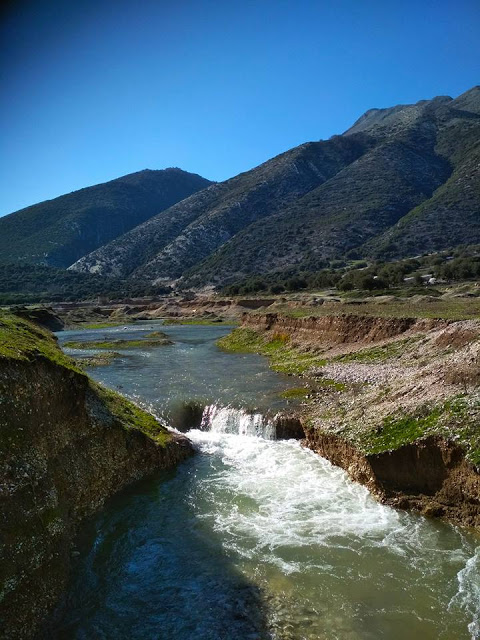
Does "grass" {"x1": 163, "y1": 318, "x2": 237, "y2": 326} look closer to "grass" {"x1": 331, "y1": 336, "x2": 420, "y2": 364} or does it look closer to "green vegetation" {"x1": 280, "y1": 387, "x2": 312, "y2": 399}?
"grass" {"x1": 331, "y1": 336, "x2": 420, "y2": 364}

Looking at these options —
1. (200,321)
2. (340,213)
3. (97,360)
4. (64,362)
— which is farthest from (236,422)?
(340,213)

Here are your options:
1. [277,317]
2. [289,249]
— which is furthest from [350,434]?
[289,249]

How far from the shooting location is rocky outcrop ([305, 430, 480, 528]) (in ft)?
43.7

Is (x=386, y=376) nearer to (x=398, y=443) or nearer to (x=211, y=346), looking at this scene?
(x=398, y=443)

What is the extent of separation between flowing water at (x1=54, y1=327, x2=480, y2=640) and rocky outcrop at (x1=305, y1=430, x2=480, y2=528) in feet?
1.55

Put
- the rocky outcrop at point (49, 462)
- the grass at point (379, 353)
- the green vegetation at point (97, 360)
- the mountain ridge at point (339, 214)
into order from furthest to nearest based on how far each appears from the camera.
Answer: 1. the mountain ridge at point (339, 214)
2. the green vegetation at point (97, 360)
3. the grass at point (379, 353)
4. the rocky outcrop at point (49, 462)

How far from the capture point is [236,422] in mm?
23562

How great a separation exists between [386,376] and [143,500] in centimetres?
1476

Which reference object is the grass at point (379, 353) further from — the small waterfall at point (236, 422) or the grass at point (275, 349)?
the small waterfall at point (236, 422)

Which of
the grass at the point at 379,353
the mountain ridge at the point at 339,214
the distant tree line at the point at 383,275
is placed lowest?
the grass at the point at 379,353

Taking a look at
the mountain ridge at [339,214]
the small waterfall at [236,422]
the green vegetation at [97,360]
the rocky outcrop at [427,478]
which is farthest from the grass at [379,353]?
the mountain ridge at [339,214]

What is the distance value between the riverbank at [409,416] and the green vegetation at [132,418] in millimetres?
6495

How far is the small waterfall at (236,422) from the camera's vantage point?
22.4 metres

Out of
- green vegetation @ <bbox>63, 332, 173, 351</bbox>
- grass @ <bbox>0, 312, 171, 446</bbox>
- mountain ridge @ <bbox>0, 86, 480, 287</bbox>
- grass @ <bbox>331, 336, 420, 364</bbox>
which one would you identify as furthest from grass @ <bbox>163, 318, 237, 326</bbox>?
grass @ <bbox>0, 312, 171, 446</bbox>
